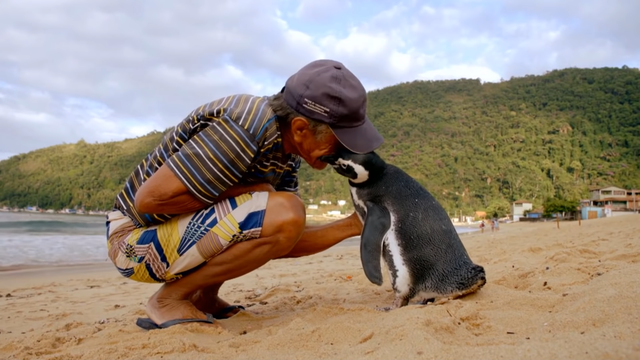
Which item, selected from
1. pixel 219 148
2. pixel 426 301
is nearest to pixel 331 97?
pixel 219 148

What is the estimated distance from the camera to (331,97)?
87.9 inches

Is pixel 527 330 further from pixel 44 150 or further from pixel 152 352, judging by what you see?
pixel 44 150

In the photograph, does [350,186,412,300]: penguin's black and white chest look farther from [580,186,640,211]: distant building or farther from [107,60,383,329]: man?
[580,186,640,211]: distant building

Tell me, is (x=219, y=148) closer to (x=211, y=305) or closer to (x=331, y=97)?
(x=331, y=97)

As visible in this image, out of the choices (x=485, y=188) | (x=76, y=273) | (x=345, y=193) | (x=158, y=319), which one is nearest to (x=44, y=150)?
(x=345, y=193)

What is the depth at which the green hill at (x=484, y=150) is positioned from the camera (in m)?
62.8

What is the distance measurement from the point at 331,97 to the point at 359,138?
29cm

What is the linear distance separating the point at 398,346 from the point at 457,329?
33 cm

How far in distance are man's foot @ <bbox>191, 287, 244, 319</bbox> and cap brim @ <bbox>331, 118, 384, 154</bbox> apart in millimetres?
1253

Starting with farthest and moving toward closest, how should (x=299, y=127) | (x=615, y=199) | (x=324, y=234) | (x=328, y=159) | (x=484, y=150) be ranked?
(x=484, y=150), (x=615, y=199), (x=324, y=234), (x=328, y=159), (x=299, y=127)

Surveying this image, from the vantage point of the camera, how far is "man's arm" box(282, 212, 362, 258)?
2830 millimetres

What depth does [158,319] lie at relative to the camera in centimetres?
239

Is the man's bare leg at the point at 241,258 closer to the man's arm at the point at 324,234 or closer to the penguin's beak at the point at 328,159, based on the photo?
the penguin's beak at the point at 328,159

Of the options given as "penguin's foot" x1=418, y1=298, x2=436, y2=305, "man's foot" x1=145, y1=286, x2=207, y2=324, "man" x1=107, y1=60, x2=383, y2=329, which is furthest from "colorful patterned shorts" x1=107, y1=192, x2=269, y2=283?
"penguin's foot" x1=418, y1=298, x2=436, y2=305
